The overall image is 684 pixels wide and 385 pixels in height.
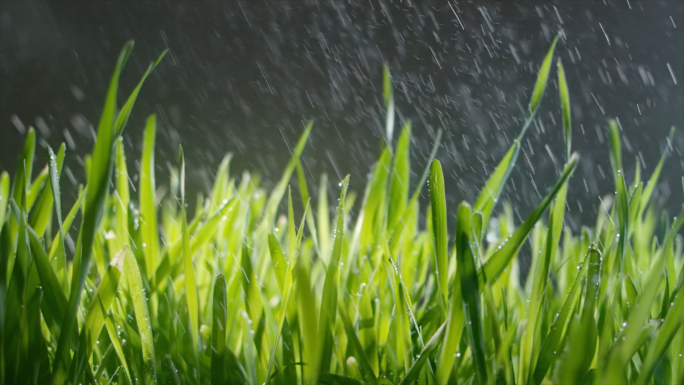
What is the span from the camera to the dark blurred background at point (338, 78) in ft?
5.24

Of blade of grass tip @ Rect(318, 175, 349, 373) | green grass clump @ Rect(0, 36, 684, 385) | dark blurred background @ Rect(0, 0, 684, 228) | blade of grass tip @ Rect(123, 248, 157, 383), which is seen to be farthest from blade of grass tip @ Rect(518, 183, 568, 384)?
dark blurred background @ Rect(0, 0, 684, 228)

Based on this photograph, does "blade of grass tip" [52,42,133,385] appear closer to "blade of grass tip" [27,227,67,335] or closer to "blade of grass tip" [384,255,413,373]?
"blade of grass tip" [27,227,67,335]

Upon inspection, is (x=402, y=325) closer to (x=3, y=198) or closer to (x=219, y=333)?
(x=219, y=333)

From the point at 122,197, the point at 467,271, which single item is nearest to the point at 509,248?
the point at 467,271

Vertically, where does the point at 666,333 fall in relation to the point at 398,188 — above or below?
below

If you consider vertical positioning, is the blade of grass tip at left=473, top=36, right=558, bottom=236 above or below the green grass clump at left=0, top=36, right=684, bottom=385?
above

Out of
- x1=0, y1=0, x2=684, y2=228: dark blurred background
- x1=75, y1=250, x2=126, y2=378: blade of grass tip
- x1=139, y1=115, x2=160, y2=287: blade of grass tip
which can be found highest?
x1=0, y1=0, x2=684, y2=228: dark blurred background

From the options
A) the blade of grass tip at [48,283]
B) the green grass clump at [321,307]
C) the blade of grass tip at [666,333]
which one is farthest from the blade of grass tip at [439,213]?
the blade of grass tip at [48,283]

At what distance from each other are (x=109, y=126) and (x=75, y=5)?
1.83 meters

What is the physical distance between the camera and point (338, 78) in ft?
6.39

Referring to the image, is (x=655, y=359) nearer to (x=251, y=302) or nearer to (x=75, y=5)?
(x=251, y=302)

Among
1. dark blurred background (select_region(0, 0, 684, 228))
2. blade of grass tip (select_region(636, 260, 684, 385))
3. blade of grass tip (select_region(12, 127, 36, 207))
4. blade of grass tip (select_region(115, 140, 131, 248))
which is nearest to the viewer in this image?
blade of grass tip (select_region(636, 260, 684, 385))

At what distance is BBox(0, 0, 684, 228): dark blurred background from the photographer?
160cm

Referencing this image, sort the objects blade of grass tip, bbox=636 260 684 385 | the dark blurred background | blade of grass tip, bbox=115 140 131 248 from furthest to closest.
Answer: the dark blurred background → blade of grass tip, bbox=115 140 131 248 → blade of grass tip, bbox=636 260 684 385
